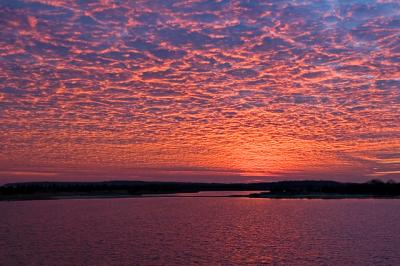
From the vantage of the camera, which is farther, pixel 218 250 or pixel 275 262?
pixel 218 250

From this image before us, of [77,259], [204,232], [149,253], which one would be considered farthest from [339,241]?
[77,259]

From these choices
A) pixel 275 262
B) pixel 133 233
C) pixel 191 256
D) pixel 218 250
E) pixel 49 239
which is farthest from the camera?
pixel 133 233

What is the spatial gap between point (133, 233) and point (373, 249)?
32197mm

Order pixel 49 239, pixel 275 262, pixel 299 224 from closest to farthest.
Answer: pixel 275 262
pixel 49 239
pixel 299 224

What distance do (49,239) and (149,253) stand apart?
1704cm

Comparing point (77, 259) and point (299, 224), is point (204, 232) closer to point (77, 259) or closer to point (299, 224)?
point (299, 224)

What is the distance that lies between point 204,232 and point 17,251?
28.4 meters

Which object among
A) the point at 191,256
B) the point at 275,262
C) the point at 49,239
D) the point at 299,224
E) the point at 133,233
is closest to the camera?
the point at 275,262

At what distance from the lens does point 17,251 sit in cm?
4828

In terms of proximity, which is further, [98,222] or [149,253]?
[98,222]

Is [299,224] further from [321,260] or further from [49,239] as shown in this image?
[49,239]

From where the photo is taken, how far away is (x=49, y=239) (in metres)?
57.8

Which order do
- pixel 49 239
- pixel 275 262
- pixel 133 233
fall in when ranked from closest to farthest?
pixel 275 262, pixel 49 239, pixel 133 233

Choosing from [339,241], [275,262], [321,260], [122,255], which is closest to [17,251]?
[122,255]
